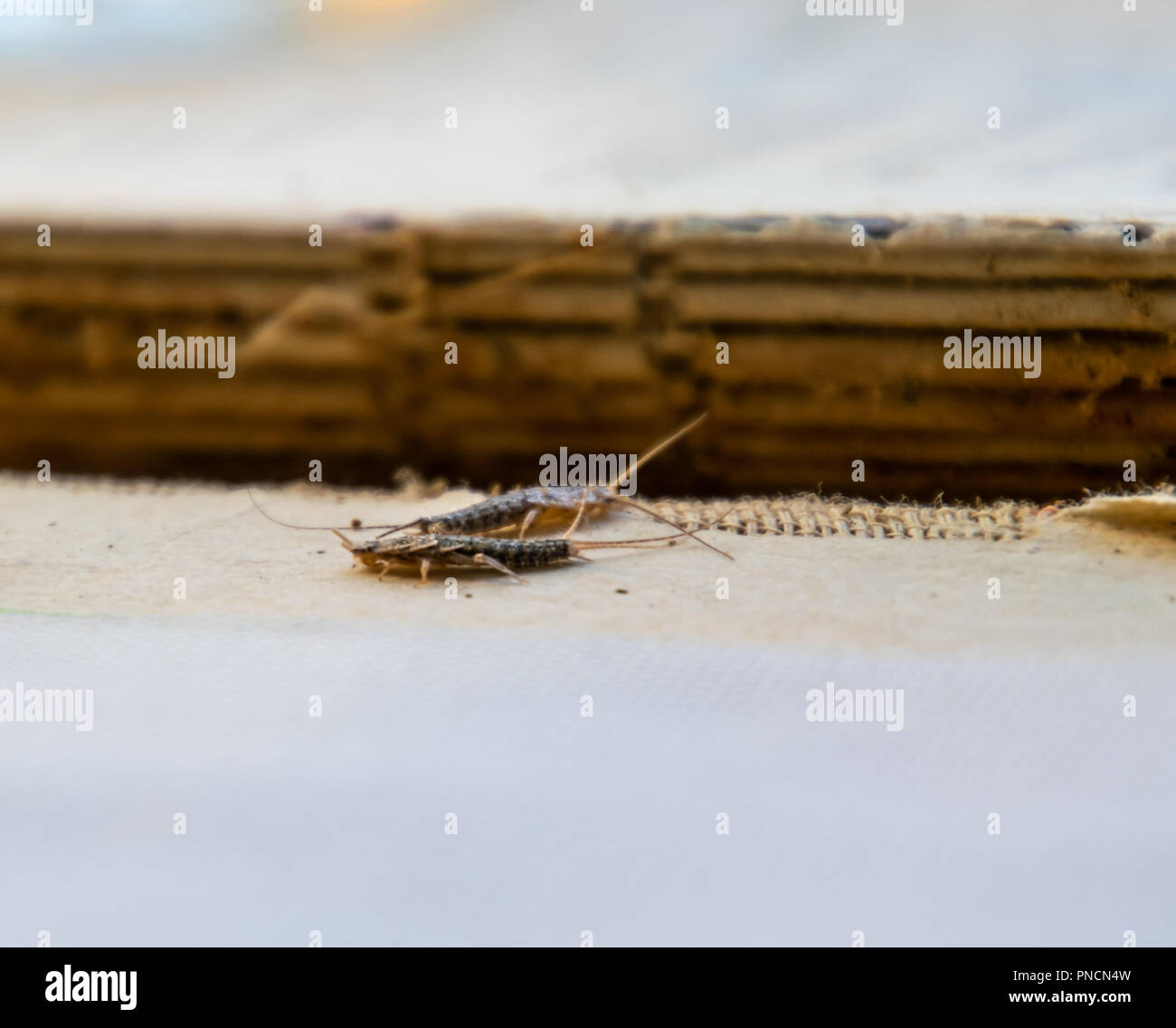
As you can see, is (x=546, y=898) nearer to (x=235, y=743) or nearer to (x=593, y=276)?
(x=235, y=743)

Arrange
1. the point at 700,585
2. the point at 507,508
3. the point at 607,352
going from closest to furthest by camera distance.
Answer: the point at 700,585, the point at 507,508, the point at 607,352

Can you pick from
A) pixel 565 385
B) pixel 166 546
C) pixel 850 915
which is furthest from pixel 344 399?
pixel 850 915

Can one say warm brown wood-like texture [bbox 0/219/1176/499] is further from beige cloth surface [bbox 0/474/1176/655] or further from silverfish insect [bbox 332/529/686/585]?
silverfish insect [bbox 332/529/686/585]

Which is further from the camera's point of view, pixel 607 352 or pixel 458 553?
pixel 607 352

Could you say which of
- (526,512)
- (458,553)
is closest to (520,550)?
(458,553)

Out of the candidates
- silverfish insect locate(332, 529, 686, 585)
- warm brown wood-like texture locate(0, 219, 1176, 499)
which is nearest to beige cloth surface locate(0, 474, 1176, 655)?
silverfish insect locate(332, 529, 686, 585)

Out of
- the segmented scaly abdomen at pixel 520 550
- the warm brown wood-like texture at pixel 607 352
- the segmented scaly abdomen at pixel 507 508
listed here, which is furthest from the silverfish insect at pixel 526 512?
the warm brown wood-like texture at pixel 607 352

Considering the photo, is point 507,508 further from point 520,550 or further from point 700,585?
point 700,585

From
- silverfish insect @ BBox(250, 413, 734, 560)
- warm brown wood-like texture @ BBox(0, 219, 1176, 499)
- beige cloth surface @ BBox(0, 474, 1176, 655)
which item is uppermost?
warm brown wood-like texture @ BBox(0, 219, 1176, 499)
